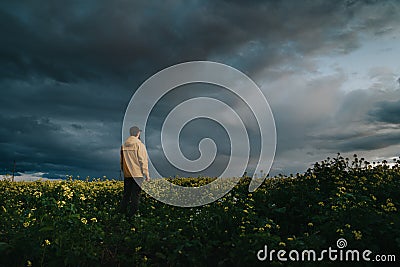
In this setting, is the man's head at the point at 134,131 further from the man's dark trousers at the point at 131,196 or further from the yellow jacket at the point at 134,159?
the man's dark trousers at the point at 131,196

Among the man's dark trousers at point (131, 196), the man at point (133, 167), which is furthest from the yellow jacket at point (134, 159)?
the man's dark trousers at point (131, 196)

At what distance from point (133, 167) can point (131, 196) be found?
2.70 ft

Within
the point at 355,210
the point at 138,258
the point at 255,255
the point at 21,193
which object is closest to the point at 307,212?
the point at 355,210

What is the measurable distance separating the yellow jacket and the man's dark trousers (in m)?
0.20

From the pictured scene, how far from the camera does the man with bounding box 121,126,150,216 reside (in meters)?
10.5

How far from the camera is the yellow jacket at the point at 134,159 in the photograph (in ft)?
34.5

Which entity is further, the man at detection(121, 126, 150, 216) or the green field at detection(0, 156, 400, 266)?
the man at detection(121, 126, 150, 216)

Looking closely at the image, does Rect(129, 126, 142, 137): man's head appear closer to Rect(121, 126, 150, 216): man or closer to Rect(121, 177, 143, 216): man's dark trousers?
Rect(121, 126, 150, 216): man

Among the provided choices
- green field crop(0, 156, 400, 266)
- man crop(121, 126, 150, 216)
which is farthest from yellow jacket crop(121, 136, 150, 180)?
green field crop(0, 156, 400, 266)

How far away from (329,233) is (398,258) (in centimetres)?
101

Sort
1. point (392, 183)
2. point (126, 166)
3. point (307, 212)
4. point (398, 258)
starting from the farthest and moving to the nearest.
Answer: point (126, 166), point (392, 183), point (307, 212), point (398, 258)

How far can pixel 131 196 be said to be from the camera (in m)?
10.6

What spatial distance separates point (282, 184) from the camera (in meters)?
10.2

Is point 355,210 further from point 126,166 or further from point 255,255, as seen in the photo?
point 126,166
